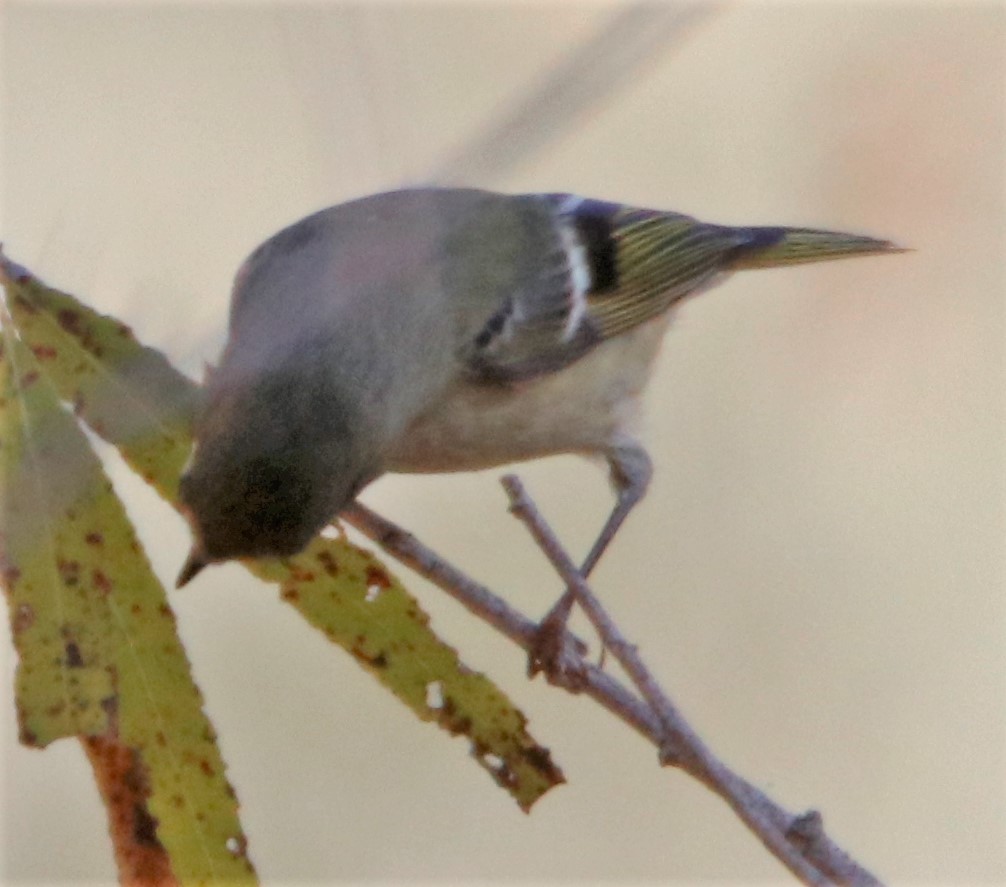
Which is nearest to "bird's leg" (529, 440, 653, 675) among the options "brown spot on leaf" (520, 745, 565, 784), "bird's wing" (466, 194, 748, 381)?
"bird's wing" (466, 194, 748, 381)

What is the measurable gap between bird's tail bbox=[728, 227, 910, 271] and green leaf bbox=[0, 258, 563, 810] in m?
1.38

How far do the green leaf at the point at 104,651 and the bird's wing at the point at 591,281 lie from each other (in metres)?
0.91

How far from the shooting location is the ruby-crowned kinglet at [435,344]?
1723 mm

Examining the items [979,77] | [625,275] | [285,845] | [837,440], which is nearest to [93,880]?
[285,845]

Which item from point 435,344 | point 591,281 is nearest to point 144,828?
point 435,344

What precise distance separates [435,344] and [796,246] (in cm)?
93

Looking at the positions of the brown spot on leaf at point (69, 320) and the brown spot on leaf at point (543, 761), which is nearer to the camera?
the brown spot on leaf at point (69, 320)

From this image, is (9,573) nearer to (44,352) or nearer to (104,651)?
(104,651)

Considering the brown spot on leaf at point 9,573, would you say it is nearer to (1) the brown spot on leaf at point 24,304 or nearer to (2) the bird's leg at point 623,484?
(1) the brown spot on leaf at point 24,304

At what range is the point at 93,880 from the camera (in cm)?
316

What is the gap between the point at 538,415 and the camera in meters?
2.36

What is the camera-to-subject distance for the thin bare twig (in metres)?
1.29

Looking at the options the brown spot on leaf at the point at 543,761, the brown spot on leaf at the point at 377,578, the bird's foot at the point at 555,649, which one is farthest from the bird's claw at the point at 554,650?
the brown spot on leaf at the point at 377,578

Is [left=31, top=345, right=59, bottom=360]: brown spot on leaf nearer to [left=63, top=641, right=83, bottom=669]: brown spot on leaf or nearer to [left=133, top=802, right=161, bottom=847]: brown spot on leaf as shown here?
[left=63, top=641, right=83, bottom=669]: brown spot on leaf
